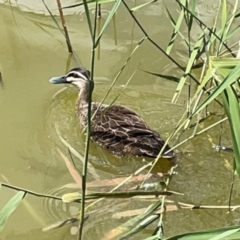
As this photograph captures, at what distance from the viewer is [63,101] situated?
4.28m

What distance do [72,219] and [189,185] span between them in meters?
0.71

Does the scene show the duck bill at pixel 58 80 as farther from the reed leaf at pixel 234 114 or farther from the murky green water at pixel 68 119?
the reed leaf at pixel 234 114

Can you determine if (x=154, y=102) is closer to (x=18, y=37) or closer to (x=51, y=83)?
(x=51, y=83)

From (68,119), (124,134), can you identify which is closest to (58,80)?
(68,119)

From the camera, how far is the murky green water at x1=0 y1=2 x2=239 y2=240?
3.19 meters

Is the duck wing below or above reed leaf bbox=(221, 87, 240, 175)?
below

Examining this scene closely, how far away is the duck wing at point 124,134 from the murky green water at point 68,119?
0.26 ft

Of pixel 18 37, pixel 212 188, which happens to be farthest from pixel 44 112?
pixel 212 188

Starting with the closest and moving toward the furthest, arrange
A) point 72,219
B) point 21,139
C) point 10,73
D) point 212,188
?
1. point 72,219
2. point 212,188
3. point 21,139
4. point 10,73

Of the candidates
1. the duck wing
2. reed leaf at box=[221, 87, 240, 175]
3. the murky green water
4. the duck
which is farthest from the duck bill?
reed leaf at box=[221, 87, 240, 175]

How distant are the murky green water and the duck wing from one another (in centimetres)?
8

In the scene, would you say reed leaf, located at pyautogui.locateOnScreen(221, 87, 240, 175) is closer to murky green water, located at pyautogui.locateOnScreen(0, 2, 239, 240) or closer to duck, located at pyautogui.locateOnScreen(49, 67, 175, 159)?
murky green water, located at pyautogui.locateOnScreen(0, 2, 239, 240)

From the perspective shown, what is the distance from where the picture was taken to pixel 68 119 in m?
4.14

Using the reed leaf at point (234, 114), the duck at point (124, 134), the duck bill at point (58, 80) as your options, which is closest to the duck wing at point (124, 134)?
the duck at point (124, 134)
